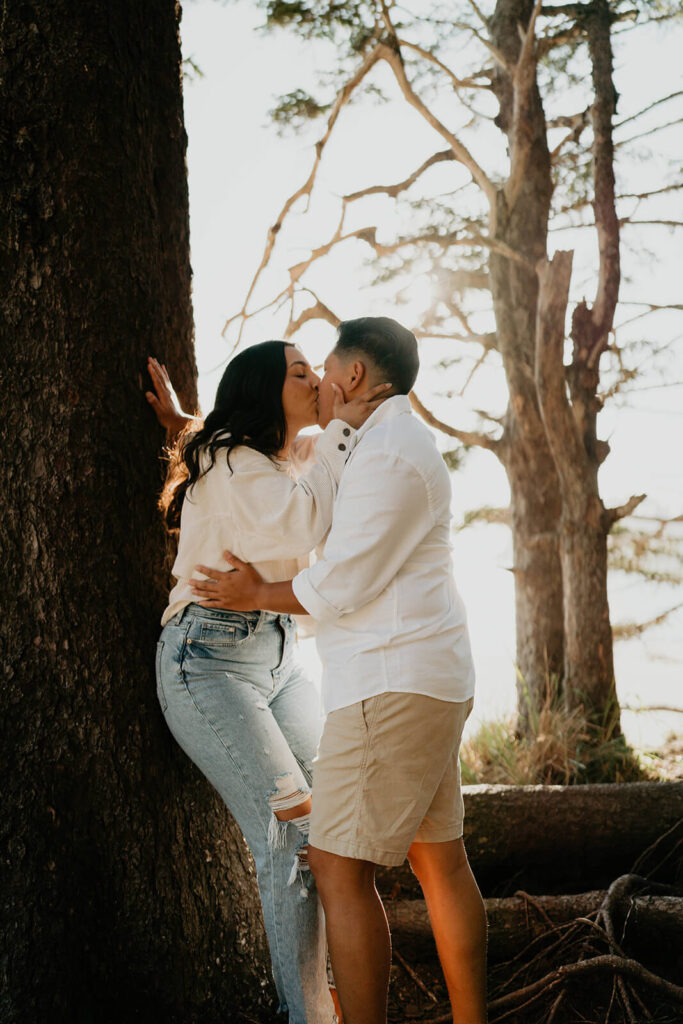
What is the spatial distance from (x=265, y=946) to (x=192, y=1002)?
278 millimetres

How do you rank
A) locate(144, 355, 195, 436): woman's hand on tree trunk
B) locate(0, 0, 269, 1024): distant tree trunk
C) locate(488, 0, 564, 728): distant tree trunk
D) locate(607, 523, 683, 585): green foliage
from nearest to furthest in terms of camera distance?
locate(0, 0, 269, 1024): distant tree trunk
locate(144, 355, 195, 436): woman's hand on tree trunk
locate(488, 0, 564, 728): distant tree trunk
locate(607, 523, 683, 585): green foliage

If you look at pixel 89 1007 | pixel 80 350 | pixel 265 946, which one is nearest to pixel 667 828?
pixel 265 946

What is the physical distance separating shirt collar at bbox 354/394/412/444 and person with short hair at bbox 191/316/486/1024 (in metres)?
0.04

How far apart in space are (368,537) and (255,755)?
2.10 feet

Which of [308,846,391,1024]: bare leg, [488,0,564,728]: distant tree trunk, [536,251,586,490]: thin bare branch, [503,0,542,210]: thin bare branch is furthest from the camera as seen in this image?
[488,0,564,728]: distant tree trunk

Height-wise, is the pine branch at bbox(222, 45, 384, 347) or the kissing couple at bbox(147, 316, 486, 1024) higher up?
the pine branch at bbox(222, 45, 384, 347)

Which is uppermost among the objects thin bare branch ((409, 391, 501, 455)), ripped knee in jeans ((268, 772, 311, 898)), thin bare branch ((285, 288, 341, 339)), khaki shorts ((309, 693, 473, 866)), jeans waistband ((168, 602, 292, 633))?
thin bare branch ((285, 288, 341, 339))

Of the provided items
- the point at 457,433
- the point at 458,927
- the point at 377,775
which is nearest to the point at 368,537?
the point at 377,775

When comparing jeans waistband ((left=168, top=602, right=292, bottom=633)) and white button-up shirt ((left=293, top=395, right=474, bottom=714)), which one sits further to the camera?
jeans waistband ((left=168, top=602, right=292, bottom=633))

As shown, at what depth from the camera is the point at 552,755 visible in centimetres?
482

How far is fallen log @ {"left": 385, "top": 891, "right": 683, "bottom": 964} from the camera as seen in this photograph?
2.65 metres

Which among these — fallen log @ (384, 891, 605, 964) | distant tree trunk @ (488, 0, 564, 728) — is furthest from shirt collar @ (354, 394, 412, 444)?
distant tree trunk @ (488, 0, 564, 728)

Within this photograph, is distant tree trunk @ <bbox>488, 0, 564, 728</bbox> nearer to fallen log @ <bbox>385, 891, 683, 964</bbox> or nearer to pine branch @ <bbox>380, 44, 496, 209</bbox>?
pine branch @ <bbox>380, 44, 496, 209</bbox>

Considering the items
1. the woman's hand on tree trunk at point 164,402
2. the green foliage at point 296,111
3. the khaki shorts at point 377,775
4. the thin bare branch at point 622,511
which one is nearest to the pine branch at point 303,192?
the green foliage at point 296,111
